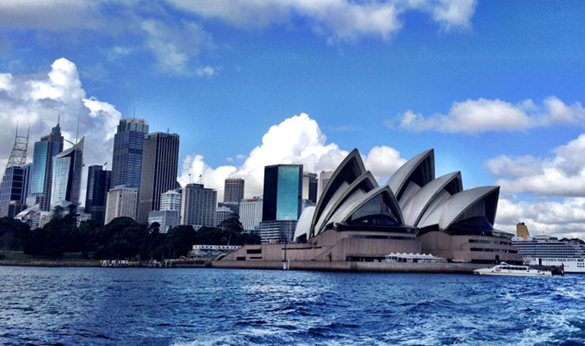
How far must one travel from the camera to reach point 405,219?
3748 inches

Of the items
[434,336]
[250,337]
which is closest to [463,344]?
[434,336]

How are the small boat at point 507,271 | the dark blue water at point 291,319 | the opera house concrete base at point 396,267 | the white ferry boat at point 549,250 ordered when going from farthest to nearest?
the white ferry boat at point 549,250
the opera house concrete base at point 396,267
the small boat at point 507,271
the dark blue water at point 291,319

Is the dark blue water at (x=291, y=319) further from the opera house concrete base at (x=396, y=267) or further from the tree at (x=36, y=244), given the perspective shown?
the tree at (x=36, y=244)

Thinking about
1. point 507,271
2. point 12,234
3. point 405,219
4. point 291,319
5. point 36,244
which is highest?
point 405,219

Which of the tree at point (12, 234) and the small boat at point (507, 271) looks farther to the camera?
the tree at point (12, 234)

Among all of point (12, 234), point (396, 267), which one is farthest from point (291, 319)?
point (12, 234)

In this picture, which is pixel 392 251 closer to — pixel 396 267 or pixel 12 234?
pixel 396 267

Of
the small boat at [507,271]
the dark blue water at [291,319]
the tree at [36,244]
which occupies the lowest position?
the dark blue water at [291,319]

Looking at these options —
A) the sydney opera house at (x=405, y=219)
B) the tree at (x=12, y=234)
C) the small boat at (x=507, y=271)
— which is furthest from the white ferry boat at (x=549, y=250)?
the tree at (x=12, y=234)

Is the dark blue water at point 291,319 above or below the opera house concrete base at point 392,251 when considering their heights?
below

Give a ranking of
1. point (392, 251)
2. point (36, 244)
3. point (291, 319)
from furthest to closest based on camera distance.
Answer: point (36, 244) → point (392, 251) → point (291, 319)

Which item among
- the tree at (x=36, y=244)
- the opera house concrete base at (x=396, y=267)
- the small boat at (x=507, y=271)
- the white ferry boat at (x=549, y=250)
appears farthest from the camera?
the white ferry boat at (x=549, y=250)

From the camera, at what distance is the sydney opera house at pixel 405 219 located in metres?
90.3

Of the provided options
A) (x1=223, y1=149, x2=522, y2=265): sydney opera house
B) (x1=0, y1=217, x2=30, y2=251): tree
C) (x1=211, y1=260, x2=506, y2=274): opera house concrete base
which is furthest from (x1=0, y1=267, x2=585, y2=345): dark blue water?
(x1=0, y1=217, x2=30, y2=251): tree
